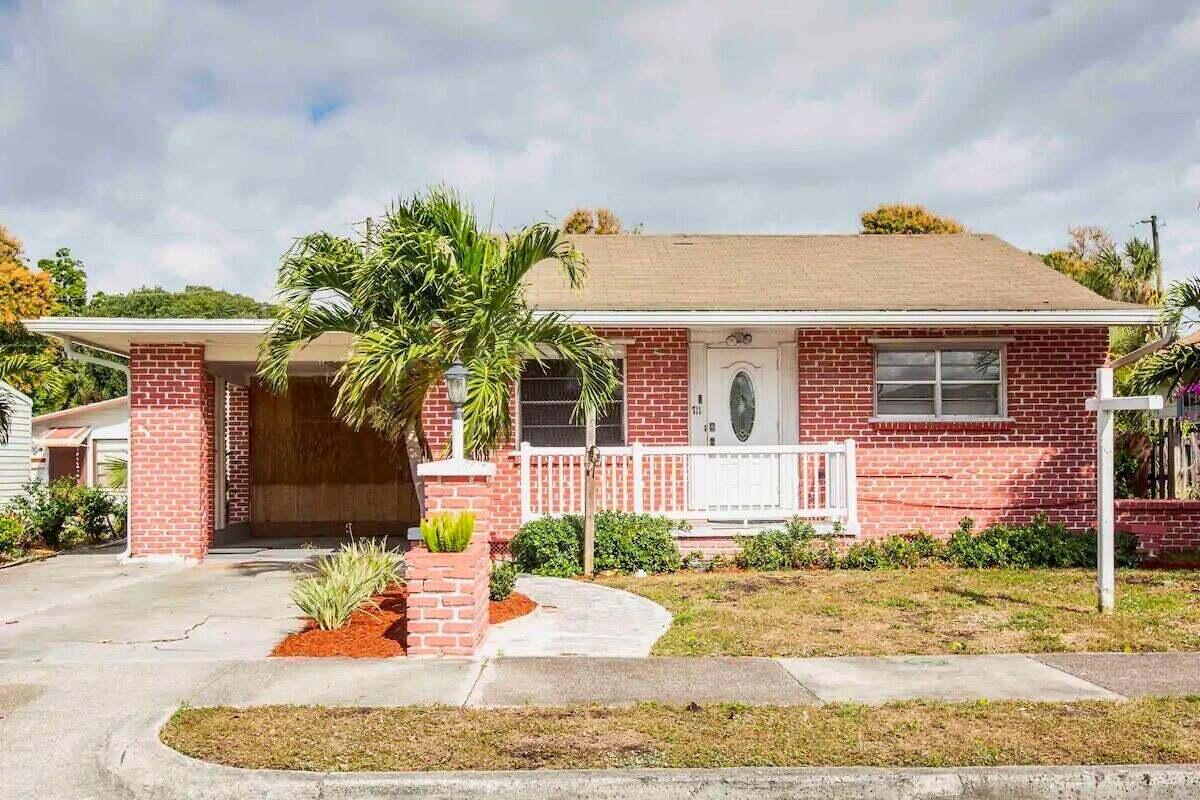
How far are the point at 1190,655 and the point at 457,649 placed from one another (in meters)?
5.01

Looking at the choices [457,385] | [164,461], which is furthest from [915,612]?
[164,461]

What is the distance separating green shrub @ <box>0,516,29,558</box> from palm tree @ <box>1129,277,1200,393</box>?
13835mm

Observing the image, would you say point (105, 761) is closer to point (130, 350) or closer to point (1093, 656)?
point (1093, 656)

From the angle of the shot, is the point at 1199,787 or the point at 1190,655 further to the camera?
the point at 1190,655

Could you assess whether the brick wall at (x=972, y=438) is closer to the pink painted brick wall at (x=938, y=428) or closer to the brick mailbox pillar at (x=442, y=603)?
the pink painted brick wall at (x=938, y=428)

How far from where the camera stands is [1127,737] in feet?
17.6

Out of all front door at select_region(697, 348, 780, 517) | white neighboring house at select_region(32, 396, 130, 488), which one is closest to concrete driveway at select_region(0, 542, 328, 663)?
front door at select_region(697, 348, 780, 517)

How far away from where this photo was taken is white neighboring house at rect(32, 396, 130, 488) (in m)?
31.8

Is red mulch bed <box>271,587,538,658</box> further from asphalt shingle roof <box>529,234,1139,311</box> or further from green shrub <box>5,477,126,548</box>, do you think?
green shrub <box>5,477,126,548</box>

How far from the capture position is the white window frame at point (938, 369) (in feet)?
44.7

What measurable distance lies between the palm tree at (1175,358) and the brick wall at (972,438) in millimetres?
1046

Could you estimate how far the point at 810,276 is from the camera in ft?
48.8

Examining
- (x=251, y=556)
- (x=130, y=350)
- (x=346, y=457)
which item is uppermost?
(x=130, y=350)

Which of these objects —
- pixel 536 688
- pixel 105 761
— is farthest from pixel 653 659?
pixel 105 761
